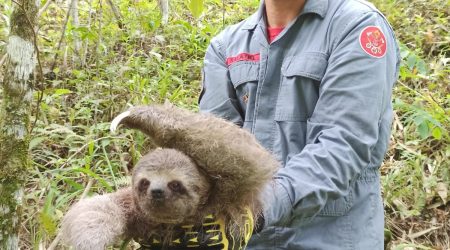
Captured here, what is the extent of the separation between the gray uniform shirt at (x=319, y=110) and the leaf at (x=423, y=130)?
3.89 ft

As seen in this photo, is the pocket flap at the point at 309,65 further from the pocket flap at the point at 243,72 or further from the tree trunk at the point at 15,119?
the tree trunk at the point at 15,119

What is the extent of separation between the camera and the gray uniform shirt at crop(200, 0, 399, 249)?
2.30m

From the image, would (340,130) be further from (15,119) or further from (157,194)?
(15,119)

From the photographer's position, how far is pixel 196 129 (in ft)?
6.47

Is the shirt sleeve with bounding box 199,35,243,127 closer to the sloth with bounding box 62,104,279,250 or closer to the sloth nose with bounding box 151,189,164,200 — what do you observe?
the sloth with bounding box 62,104,279,250

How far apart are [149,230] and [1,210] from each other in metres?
1.05

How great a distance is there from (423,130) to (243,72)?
63.7 inches

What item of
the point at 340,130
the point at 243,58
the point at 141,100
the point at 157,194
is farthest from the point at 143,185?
the point at 141,100

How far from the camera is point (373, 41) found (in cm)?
257

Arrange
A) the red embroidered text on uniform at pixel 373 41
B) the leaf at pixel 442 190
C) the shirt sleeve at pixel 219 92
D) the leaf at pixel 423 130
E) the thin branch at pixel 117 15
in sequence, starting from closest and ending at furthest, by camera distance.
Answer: the red embroidered text on uniform at pixel 373 41 < the shirt sleeve at pixel 219 92 < the leaf at pixel 423 130 < the leaf at pixel 442 190 < the thin branch at pixel 117 15

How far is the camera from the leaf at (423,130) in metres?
3.89

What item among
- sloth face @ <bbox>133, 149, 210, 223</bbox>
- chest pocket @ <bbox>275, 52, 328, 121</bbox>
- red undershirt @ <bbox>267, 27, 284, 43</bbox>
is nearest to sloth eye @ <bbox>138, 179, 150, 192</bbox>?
sloth face @ <bbox>133, 149, 210, 223</bbox>

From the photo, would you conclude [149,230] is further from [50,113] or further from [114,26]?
[114,26]

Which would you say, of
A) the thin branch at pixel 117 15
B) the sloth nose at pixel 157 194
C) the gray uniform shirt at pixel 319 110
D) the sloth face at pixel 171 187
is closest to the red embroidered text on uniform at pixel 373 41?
the gray uniform shirt at pixel 319 110
